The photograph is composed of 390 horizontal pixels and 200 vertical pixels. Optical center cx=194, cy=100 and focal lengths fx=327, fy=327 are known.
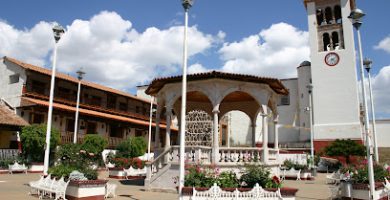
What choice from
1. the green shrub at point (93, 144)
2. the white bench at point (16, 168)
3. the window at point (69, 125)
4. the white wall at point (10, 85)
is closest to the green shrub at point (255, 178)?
the green shrub at point (93, 144)

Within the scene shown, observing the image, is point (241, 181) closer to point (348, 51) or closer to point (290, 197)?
point (290, 197)

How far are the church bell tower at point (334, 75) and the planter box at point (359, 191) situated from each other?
28810mm

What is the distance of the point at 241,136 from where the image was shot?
160 feet

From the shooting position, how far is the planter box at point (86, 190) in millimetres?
10781

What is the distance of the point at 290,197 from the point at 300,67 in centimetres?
3983

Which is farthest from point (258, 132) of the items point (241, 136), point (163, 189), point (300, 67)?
point (163, 189)

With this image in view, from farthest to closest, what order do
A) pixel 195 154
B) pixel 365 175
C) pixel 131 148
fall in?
pixel 131 148
pixel 195 154
pixel 365 175

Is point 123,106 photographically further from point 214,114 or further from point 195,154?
point 195,154

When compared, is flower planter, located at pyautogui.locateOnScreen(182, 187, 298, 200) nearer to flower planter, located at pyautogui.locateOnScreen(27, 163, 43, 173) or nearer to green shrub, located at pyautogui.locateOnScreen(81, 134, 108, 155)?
green shrub, located at pyautogui.locateOnScreen(81, 134, 108, 155)

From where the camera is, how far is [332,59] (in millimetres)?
40594

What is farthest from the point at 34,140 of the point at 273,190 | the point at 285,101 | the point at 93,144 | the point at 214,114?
the point at 285,101

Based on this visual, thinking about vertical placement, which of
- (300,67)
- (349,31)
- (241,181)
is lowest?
(241,181)

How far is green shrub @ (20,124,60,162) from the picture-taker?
24859 mm

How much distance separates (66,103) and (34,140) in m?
8.37
